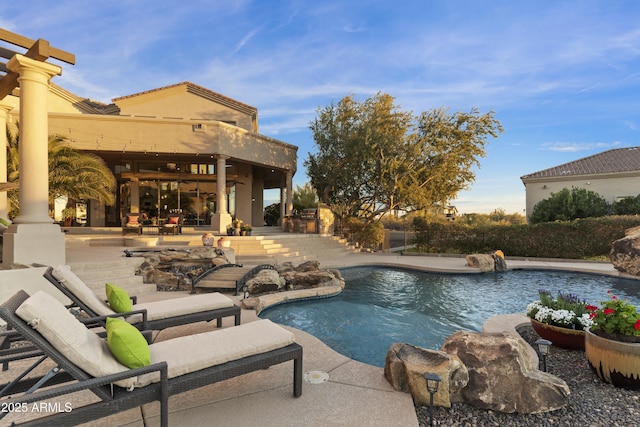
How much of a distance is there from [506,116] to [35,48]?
20.0 meters

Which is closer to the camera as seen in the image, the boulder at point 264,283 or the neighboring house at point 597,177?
the boulder at point 264,283

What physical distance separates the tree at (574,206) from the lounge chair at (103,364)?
23.2m

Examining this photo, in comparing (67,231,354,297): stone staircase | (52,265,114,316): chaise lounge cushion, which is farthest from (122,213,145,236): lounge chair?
(52,265,114,316): chaise lounge cushion

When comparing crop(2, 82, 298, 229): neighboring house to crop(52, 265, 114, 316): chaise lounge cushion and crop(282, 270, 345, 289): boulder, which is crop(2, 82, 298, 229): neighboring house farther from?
crop(52, 265, 114, 316): chaise lounge cushion

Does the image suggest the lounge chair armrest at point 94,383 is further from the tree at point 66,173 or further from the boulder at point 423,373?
the tree at point 66,173

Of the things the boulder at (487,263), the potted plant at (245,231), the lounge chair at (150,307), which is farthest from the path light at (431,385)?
the potted plant at (245,231)

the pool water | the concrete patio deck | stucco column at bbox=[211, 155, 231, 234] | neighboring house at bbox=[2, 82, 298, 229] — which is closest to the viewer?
the concrete patio deck

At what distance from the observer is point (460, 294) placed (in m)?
8.86

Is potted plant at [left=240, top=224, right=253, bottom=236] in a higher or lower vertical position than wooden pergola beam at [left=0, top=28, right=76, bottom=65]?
lower

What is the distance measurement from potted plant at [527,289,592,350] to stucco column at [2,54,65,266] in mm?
8581

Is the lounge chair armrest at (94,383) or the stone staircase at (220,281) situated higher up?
the lounge chair armrest at (94,383)

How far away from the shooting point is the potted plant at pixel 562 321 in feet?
14.5

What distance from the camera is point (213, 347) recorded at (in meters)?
2.88

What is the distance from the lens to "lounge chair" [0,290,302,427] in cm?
213
